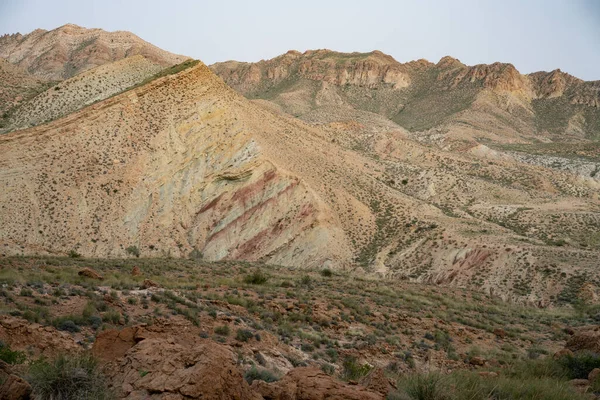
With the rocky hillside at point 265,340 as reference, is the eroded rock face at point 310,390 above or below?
above

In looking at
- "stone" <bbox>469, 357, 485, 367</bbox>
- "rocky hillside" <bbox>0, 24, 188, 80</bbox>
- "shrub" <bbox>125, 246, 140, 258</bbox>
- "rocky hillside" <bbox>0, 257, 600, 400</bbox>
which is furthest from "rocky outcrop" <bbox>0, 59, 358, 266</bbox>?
"rocky hillside" <bbox>0, 24, 188, 80</bbox>

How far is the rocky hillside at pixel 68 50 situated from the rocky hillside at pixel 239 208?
60017 mm

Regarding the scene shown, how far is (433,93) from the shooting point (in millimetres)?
126188

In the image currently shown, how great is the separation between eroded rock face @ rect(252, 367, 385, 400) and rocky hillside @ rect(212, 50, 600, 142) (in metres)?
94.1

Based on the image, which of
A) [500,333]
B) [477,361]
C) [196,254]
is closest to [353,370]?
[477,361]

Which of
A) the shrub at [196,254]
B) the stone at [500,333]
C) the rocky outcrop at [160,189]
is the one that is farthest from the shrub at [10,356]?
the shrub at [196,254]

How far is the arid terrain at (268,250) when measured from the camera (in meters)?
9.32

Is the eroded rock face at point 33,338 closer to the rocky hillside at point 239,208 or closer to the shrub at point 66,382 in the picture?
the shrub at point 66,382

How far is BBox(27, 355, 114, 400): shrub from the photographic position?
632cm

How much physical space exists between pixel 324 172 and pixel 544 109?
9915 cm

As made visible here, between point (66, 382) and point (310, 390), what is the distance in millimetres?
3042

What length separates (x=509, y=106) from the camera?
Answer: 119500mm

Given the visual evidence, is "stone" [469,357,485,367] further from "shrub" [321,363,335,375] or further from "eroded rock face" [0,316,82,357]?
"eroded rock face" [0,316,82,357]

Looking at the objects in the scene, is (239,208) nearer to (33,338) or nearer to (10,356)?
(33,338)
